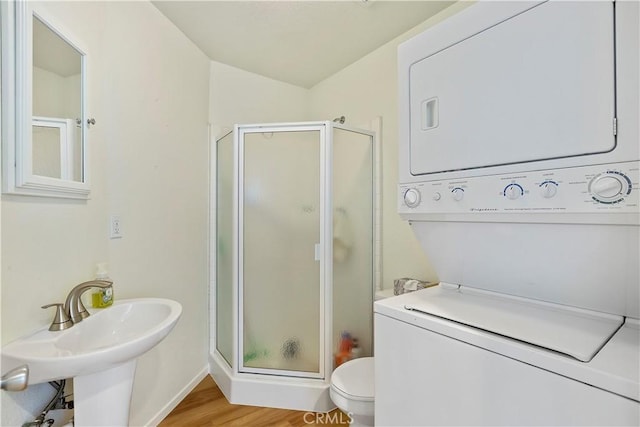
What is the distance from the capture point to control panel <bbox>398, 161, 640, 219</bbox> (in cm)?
66

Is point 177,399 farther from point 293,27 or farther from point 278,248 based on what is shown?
point 293,27

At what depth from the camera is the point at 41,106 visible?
1075 mm

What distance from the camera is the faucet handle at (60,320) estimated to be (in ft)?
3.44

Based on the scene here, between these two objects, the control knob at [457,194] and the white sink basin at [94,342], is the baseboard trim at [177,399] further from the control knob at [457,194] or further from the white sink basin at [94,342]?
the control knob at [457,194]

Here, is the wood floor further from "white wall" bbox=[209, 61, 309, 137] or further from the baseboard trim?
"white wall" bbox=[209, 61, 309, 137]

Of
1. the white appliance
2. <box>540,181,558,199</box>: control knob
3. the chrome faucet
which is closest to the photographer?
the white appliance

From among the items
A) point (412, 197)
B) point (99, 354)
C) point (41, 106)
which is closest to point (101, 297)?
point (99, 354)

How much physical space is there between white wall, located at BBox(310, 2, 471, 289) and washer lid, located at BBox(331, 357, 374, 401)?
0.66 meters

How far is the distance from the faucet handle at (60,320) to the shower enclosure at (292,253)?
1055 millimetres

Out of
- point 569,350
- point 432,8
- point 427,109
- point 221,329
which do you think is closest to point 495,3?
point 427,109

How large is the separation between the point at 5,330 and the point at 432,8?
2484mm

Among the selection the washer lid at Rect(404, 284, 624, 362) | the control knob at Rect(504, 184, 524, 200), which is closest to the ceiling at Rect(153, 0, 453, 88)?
the control knob at Rect(504, 184, 524, 200)

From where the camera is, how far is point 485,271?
3.34 ft

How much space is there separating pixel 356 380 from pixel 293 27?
216 cm
